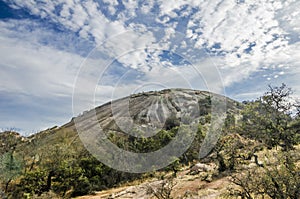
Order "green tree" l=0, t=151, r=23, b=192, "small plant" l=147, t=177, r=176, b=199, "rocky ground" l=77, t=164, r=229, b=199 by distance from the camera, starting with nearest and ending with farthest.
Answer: "small plant" l=147, t=177, r=176, b=199
"rocky ground" l=77, t=164, r=229, b=199
"green tree" l=0, t=151, r=23, b=192

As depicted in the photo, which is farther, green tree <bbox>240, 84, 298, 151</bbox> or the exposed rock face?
the exposed rock face

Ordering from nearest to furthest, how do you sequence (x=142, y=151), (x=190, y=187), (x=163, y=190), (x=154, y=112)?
(x=163, y=190)
(x=190, y=187)
(x=142, y=151)
(x=154, y=112)

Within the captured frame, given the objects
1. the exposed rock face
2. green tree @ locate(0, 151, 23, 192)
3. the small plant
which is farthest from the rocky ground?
the exposed rock face

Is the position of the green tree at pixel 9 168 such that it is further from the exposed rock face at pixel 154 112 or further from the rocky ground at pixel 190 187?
the exposed rock face at pixel 154 112

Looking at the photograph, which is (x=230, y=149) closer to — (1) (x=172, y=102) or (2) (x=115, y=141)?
(2) (x=115, y=141)

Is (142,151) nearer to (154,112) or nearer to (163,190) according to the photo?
(163,190)

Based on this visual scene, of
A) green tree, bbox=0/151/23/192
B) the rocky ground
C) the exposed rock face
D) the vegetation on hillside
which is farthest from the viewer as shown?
the exposed rock face

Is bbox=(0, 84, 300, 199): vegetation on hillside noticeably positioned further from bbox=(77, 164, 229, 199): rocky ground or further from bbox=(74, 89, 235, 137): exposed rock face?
bbox=(74, 89, 235, 137): exposed rock face

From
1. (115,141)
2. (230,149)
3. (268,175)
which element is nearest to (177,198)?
(230,149)

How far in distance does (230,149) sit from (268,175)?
45.8ft

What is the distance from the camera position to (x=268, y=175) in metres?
9.86

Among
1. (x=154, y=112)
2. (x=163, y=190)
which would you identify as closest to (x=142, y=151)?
(x=163, y=190)

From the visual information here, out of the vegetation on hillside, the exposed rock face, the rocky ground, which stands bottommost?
the rocky ground

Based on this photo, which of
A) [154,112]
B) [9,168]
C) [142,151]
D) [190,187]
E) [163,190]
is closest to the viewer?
[163,190]
